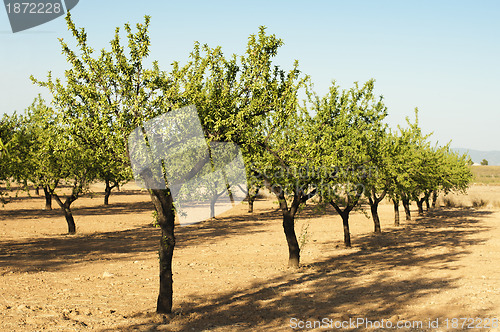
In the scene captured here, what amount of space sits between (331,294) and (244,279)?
4097 millimetres

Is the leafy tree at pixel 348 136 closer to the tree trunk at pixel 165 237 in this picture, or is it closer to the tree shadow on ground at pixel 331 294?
the tree shadow on ground at pixel 331 294

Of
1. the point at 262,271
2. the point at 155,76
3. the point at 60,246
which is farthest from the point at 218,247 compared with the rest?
the point at 155,76

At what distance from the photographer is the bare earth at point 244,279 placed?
11.8 m

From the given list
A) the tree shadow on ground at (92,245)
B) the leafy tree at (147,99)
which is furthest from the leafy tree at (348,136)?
the tree shadow on ground at (92,245)

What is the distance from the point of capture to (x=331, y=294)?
14.6 meters

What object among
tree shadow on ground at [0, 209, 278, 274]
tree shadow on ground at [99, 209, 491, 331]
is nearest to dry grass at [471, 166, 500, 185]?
tree shadow on ground at [0, 209, 278, 274]

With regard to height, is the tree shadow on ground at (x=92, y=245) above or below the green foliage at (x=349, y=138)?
below

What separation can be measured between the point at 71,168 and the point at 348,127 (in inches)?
759

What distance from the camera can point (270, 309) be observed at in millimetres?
12898

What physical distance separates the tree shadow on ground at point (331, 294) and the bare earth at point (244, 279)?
0.12 ft

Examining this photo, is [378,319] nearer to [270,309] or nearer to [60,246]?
[270,309]

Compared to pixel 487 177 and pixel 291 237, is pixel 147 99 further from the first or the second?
pixel 487 177

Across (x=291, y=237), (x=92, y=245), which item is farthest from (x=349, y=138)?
(x=92, y=245)

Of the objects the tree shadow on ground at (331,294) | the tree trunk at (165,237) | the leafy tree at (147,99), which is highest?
the leafy tree at (147,99)
